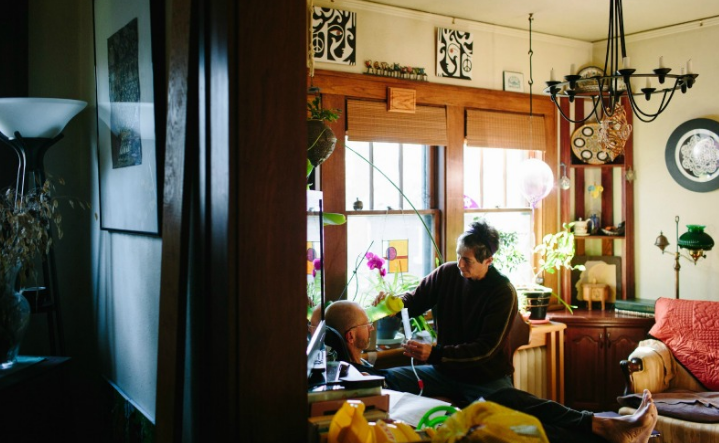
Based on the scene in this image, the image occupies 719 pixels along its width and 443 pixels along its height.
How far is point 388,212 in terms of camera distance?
4.16 m

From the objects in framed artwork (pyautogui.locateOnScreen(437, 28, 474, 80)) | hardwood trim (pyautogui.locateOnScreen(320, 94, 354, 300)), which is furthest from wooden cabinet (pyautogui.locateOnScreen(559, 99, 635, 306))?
hardwood trim (pyautogui.locateOnScreen(320, 94, 354, 300))

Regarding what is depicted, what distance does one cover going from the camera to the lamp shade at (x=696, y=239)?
420 centimetres

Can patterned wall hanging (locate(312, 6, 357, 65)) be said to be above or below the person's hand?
above

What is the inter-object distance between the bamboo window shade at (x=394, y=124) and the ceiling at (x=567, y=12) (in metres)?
0.70

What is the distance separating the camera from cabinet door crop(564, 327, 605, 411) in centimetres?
453

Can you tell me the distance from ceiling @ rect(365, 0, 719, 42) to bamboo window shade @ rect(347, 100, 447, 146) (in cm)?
70

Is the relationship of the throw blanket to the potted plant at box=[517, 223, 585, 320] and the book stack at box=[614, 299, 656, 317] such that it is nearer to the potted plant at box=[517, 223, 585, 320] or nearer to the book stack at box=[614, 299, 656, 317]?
the book stack at box=[614, 299, 656, 317]

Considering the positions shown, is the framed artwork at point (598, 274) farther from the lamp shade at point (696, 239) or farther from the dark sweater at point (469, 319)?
the dark sweater at point (469, 319)

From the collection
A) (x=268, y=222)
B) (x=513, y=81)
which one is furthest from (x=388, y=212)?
(x=268, y=222)

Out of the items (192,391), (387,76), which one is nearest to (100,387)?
(192,391)

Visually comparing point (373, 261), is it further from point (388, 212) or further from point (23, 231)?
point (23, 231)

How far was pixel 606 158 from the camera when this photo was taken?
4.89 meters

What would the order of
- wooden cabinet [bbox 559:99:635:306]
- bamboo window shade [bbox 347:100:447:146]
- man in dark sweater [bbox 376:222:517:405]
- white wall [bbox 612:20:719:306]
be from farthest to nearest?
wooden cabinet [bbox 559:99:635:306] < white wall [bbox 612:20:719:306] < bamboo window shade [bbox 347:100:447:146] < man in dark sweater [bbox 376:222:517:405]

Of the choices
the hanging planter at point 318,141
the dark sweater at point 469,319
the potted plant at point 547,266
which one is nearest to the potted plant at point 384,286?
the dark sweater at point 469,319
